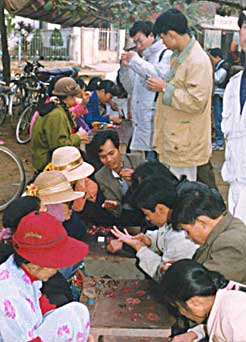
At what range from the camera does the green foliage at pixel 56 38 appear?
88.9 ft

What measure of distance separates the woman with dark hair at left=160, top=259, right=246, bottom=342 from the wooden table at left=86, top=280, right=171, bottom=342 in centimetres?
58

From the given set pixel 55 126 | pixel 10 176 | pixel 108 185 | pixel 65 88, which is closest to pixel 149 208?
pixel 108 185

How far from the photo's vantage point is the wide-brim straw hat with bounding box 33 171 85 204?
3539 mm

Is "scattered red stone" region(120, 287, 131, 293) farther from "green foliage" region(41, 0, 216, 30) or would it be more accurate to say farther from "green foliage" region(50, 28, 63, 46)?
"green foliage" region(50, 28, 63, 46)

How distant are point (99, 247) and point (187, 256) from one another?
107cm

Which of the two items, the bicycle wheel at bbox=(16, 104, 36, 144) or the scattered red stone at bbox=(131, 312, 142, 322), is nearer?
the scattered red stone at bbox=(131, 312, 142, 322)

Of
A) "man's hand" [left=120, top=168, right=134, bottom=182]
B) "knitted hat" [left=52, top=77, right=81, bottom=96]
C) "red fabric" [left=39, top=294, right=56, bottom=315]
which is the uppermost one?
"knitted hat" [left=52, top=77, right=81, bottom=96]

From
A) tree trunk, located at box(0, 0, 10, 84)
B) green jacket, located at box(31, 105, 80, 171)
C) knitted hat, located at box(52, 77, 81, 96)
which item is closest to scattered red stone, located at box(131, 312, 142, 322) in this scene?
green jacket, located at box(31, 105, 80, 171)

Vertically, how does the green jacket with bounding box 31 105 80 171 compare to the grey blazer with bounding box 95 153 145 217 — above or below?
above

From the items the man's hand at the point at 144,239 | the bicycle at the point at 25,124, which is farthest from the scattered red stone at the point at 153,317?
the bicycle at the point at 25,124

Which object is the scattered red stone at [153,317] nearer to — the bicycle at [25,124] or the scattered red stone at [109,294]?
the scattered red stone at [109,294]

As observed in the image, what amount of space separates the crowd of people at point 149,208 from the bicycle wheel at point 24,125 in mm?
3303

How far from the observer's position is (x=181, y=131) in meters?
4.82

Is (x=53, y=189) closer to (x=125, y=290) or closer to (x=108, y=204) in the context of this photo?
(x=125, y=290)
